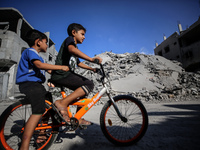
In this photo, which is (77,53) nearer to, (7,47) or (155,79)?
(155,79)

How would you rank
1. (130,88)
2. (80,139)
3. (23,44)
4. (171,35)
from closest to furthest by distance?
(80,139) → (130,88) → (23,44) → (171,35)

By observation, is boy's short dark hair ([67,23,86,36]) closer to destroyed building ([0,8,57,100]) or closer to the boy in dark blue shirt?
the boy in dark blue shirt

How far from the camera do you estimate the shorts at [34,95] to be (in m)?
1.34

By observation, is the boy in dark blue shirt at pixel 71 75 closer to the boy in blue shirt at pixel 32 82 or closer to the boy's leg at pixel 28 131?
the boy in blue shirt at pixel 32 82

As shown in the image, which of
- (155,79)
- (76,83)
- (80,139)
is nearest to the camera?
(76,83)

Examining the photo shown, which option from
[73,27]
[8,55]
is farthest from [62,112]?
[8,55]

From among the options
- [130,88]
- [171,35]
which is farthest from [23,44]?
[171,35]

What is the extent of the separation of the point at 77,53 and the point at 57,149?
164 centimetres

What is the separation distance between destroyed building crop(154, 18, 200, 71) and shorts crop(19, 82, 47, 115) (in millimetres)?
25564

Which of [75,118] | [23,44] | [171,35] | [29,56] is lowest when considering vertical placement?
[75,118]

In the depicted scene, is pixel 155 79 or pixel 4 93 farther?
pixel 155 79

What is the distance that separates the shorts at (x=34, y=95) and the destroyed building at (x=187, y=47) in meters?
25.6

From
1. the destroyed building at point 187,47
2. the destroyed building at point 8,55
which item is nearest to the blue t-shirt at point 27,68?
the destroyed building at point 8,55

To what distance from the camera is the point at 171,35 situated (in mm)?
23719
